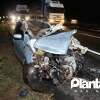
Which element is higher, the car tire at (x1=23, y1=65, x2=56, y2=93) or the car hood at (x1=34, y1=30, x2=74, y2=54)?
the car hood at (x1=34, y1=30, x2=74, y2=54)

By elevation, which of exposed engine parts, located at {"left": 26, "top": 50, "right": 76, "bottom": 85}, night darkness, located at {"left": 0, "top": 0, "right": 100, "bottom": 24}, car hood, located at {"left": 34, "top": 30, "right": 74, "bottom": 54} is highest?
car hood, located at {"left": 34, "top": 30, "right": 74, "bottom": 54}

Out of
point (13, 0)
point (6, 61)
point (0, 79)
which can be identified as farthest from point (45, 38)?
point (13, 0)

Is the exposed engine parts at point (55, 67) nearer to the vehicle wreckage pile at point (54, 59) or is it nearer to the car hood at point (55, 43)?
the vehicle wreckage pile at point (54, 59)

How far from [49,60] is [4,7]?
18.4 metres

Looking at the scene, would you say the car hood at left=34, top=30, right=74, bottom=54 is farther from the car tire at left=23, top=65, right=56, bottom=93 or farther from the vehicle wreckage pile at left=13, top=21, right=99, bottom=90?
the car tire at left=23, top=65, right=56, bottom=93

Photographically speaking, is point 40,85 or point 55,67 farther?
point 40,85

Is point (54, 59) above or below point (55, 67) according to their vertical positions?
above

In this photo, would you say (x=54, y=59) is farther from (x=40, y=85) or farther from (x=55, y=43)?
(x=40, y=85)

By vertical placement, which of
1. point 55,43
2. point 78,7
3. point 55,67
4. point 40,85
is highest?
point 55,43

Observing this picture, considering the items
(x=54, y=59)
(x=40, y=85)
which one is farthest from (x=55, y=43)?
(x=40, y=85)

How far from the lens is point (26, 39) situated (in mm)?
6918

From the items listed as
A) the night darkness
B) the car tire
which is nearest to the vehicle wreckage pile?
the car tire

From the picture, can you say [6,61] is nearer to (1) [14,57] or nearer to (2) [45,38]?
(1) [14,57]

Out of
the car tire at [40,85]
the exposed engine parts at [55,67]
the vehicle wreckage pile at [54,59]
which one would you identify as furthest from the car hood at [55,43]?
the car tire at [40,85]
